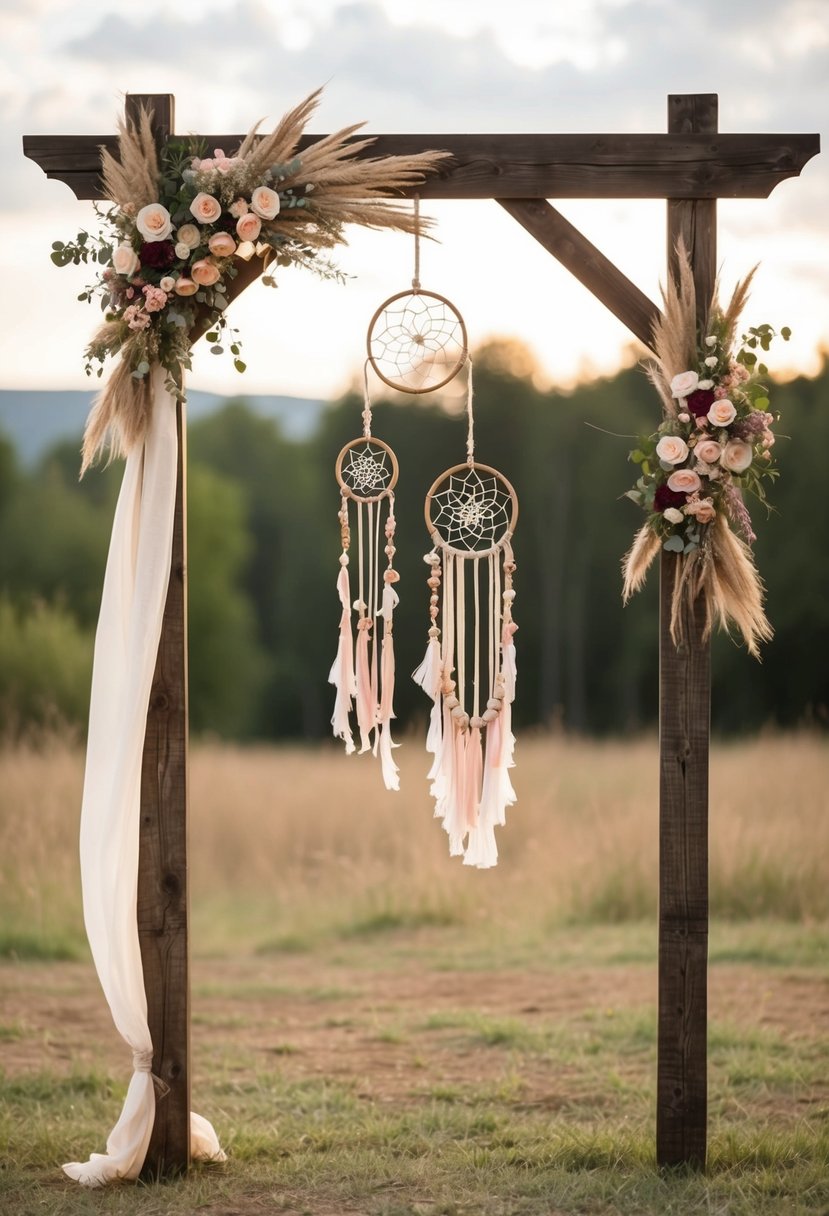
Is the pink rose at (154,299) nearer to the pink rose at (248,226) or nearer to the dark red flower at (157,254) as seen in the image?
the dark red flower at (157,254)

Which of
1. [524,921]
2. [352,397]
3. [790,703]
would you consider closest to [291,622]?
[352,397]

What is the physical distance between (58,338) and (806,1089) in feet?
18.0

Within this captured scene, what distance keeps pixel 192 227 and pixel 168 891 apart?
166cm

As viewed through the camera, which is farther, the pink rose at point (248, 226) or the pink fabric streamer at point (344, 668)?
the pink fabric streamer at point (344, 668)

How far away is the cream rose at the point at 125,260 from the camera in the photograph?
3.06 m

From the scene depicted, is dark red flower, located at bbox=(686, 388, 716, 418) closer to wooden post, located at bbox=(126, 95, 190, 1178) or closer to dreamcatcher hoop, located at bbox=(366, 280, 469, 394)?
dreamcatcher hoop, located at bbox=(366, 280, 469, 394)

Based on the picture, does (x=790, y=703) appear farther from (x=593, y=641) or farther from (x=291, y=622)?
(x=291, y=622)

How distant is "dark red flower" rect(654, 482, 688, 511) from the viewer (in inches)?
123

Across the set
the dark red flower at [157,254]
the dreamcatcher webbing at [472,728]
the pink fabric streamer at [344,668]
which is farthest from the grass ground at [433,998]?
the dark red flower at [157,254]

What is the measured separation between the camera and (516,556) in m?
11.2

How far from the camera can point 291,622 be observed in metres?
11.9

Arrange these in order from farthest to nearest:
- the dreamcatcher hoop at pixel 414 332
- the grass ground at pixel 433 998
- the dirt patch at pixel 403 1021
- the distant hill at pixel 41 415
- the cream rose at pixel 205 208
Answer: the distant hill at pixel 41 415, the dirt patch at pixel 403 1021, the dreamcatcher hoop at pixel 414 332, the grass ground at pixel 433 998, the cream rose at pixel 205 208

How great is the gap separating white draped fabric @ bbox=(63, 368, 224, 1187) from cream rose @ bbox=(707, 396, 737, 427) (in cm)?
135

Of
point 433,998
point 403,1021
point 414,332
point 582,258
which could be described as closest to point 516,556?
point 433,998
